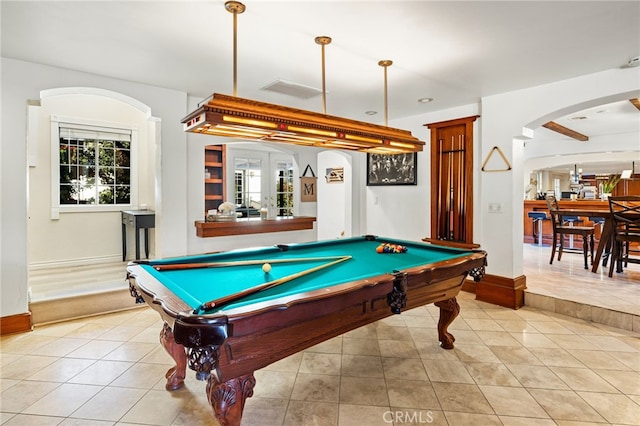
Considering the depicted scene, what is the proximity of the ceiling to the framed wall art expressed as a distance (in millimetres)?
1552

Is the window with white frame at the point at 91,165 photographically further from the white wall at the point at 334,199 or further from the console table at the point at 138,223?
the white wall at the point at 334,199

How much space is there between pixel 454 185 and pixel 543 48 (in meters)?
2.20

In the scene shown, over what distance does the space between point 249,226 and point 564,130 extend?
20.0 ft

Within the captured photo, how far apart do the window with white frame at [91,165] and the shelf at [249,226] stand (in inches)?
97.0

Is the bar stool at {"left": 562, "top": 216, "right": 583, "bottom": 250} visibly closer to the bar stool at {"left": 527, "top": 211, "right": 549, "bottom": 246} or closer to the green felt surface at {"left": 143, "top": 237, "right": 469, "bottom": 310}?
the bar stool at {"left": 527, "top": 211, "right": 549, "bottom": 246}

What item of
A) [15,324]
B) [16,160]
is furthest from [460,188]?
[15,324]

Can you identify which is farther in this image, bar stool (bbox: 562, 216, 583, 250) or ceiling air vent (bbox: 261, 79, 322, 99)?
bar stool (bbox: 562, 216, 583, 250)

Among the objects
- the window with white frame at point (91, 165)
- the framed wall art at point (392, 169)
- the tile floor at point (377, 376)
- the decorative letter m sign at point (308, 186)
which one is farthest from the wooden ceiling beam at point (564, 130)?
the window with white frame at point (91, 165)

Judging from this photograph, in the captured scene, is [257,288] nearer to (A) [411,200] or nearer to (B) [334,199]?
(A) [411,200]

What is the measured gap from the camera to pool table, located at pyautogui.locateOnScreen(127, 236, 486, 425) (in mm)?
1402

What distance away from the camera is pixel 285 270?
2.24 meters

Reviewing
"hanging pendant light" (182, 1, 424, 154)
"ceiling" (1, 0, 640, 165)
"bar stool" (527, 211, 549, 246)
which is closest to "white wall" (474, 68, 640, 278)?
"ceiling" (1, 0, 640, 165)

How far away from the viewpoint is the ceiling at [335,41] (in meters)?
2.18

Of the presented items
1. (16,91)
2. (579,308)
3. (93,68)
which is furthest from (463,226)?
(16,91)
